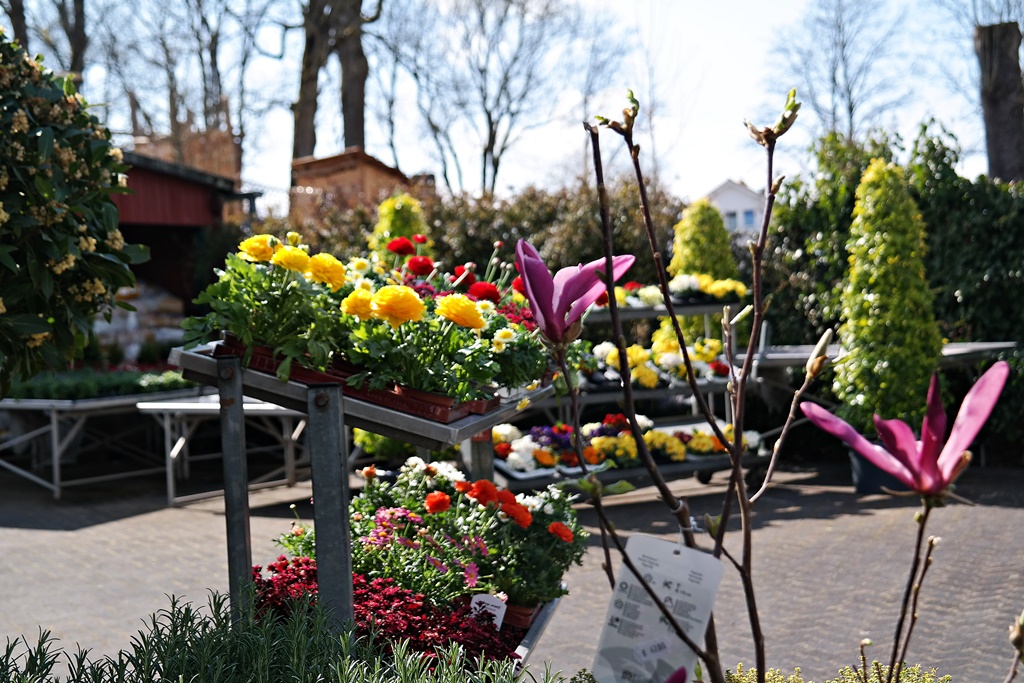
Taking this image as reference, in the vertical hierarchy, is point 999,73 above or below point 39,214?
above

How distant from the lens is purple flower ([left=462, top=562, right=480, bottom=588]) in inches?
131

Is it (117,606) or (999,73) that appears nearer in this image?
(117,606)

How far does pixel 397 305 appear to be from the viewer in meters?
2.88

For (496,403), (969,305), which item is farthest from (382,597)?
(969,305)

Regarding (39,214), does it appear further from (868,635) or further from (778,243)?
(778,243)

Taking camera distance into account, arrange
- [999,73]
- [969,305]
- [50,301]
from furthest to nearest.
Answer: [999,73], [969,305], [50,301]

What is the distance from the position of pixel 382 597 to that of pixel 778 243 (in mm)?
8587

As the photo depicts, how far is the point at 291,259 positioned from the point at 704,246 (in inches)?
316

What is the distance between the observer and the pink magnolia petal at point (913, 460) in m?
1.14

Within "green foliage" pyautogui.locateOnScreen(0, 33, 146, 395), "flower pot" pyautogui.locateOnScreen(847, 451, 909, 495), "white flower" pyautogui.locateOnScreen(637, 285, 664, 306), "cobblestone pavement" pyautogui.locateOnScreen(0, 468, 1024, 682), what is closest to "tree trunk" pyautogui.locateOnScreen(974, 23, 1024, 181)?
"cobblestone pavement" pyautogui.locateOnScreen(0, 468, 1024, 682)

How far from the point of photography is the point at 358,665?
233 centimetres

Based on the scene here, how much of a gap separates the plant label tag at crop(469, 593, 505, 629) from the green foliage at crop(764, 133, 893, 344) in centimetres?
753

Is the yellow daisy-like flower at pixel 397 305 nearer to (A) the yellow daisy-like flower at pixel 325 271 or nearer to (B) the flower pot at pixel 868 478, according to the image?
(A) the yellow daisy-like flower at pixel 325 271

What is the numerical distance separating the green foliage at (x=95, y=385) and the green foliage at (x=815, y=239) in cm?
633
